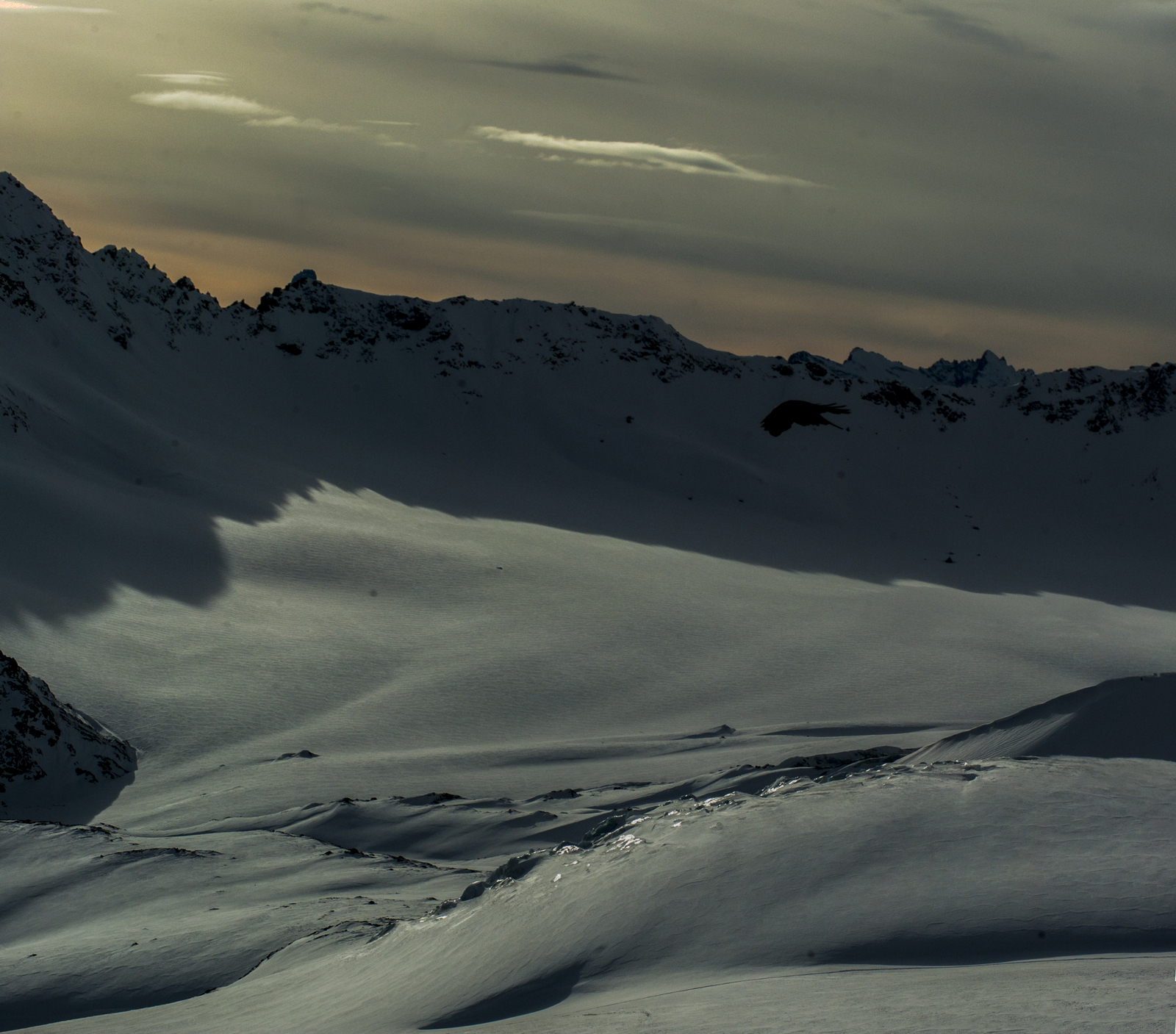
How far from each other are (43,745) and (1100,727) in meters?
13.8

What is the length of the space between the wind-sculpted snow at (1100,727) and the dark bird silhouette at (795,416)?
5412cm

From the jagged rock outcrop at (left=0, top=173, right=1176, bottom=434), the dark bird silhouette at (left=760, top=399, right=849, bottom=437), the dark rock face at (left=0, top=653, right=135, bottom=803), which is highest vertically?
the jagged rock outcrop at (left=0, top=173, right=1176, bottom=434)

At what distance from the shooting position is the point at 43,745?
14570 mm

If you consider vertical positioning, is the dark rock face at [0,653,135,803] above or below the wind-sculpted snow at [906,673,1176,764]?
below

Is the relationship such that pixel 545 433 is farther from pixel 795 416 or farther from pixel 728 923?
pixel 728 923

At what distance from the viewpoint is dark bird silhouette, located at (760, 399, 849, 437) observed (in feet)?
205

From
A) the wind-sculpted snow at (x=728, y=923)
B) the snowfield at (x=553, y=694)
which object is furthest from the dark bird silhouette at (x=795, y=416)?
the wind-sculpted snow at (x=728, y=923)

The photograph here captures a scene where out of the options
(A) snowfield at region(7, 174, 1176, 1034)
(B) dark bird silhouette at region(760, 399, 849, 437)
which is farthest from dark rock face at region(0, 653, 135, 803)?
(B) dark bird silhouette at region(760, 399, 849, 437)

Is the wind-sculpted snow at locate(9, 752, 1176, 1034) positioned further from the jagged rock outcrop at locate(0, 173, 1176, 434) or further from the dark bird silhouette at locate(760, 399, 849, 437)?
the dark bird silhouette at locate(760, 399, 849, 437)

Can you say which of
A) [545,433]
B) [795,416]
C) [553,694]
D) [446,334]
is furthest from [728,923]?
[446,334]

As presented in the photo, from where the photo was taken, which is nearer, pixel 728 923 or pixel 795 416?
pixel 728 923

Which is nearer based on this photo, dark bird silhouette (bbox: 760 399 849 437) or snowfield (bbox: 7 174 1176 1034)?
snowfield (bbox: 7 174 1176 1034)

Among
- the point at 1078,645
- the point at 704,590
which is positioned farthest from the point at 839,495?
the point at 1078,645

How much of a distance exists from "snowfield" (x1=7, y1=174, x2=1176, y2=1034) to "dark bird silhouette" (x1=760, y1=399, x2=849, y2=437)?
46 cm
